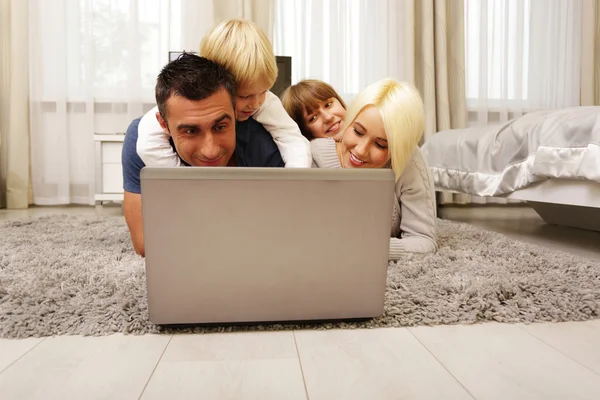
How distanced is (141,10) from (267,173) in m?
2.67

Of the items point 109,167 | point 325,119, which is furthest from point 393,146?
point 109,167

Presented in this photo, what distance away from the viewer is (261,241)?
27.6 inches

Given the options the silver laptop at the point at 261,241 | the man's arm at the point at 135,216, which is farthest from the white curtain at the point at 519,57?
the silver laptop at the point at 261,241

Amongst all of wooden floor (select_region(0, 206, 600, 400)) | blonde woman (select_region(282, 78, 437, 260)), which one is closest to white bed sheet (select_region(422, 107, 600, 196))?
blonde woman (select_region(282, 78, 437, 260))

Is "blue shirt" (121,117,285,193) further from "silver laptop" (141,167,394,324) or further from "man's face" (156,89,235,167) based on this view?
"silver laptop" (141,167,394,324)

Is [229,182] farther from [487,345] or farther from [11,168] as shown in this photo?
[11,168]

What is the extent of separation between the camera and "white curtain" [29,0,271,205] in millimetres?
2896

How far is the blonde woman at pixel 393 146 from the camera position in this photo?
117 cm

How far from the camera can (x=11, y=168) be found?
9.41 feet

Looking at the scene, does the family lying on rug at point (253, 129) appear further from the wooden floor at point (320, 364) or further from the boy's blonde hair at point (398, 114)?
the wooden floor at point (320, 364)

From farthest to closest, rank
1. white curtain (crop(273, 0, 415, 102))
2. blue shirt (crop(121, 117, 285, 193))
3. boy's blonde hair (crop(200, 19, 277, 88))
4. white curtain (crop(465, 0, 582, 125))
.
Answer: white curtain (crop(465, 0, 582, 125)), white curtain (crop(273, 0, 415, 102)), blue shirt (crop(121, 117, 285, 193)), boy's blonde hair (crop(200, 19, 277, 88))

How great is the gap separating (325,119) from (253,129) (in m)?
0.48

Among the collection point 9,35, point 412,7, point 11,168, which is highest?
point 412,7

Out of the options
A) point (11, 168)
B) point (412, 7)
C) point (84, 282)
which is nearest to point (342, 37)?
point (412, 7)
